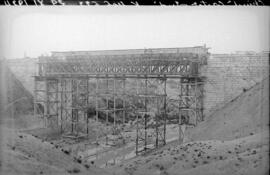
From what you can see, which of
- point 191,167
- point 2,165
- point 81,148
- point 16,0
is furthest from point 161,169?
point 81,148

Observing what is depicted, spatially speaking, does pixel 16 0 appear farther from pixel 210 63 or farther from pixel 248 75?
pixel 248 75

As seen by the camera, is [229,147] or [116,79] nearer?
[229,147]

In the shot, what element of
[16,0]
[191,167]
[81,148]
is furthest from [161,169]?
[81,148]

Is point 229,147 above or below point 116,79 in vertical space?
below

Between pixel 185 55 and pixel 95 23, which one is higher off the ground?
pixel 95 23

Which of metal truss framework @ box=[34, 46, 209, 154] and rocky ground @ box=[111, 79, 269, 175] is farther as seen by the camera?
metal truss framework @ box=[34, 46, 209, 154]

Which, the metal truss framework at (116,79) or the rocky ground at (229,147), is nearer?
the rocky ground at (229,147)

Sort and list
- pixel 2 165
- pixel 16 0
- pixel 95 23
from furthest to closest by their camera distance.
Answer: pixel 95 23
pixel 16 0
pixel 2 165

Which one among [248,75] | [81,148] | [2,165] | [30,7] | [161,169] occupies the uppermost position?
[30,7]

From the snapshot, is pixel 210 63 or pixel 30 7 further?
pixel 210 63

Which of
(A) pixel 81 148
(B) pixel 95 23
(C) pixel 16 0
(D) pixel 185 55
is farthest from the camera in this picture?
(A) pixel 81 148
